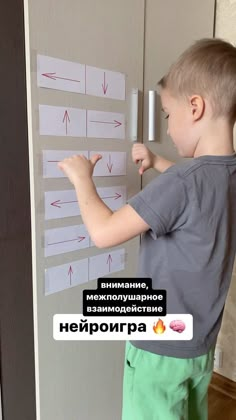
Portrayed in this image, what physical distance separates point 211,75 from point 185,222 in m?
0.27

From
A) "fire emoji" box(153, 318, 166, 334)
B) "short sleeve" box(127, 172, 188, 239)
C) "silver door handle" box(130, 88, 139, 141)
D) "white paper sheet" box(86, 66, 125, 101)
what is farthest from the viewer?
"silver door handle" box(130, 88, 139, 141)

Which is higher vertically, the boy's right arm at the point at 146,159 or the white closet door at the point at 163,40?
the white closet door at the point at 163,40

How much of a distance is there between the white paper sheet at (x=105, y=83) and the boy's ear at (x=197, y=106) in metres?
0.30

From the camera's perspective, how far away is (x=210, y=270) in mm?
762

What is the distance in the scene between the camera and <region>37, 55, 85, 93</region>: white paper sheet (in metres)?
0.83

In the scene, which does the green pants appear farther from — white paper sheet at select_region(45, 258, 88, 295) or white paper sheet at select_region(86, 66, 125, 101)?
white paper sheet at select_region(86, 66, 125, 101)

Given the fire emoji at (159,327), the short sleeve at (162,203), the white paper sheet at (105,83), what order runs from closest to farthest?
the short sleeve at (162,203)
the fire emoji at (159,327)
the white paper sheet at (105,83)

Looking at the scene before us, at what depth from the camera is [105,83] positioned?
0.97 m

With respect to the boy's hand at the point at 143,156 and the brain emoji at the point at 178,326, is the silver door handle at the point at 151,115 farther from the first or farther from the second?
the brain emoji at the point at 178,326

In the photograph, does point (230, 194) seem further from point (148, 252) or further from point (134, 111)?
point (134, 111)

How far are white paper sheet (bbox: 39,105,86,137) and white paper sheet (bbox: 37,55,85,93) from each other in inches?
1.8

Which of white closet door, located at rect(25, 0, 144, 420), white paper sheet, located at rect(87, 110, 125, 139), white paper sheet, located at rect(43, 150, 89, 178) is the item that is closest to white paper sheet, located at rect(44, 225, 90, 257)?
white closet door, located at rect(25, 0, 144, 420)

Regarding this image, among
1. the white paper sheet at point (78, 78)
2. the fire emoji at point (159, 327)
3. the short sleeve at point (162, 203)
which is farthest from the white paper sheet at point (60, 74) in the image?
the fire emoji at point (159, 327)

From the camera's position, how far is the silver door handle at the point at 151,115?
1.07m
